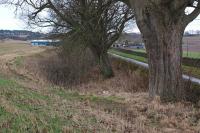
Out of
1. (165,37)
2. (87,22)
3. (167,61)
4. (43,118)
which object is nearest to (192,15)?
(165,37)

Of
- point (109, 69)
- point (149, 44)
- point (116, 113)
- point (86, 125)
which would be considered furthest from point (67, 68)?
point (86, 125)

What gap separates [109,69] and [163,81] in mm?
18606

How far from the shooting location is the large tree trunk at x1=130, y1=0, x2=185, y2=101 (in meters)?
12.8

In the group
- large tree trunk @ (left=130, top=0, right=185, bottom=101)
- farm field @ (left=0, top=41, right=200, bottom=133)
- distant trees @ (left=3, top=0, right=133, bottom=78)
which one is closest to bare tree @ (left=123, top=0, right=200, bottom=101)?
large tree trunk @ (left=130, top=0, right=185, bottom=101)

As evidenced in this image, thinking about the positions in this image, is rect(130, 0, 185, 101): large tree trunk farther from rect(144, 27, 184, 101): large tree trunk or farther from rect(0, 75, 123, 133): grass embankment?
rect(0, 75, 123, 133): grass embankment

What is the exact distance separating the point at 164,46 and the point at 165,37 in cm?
30

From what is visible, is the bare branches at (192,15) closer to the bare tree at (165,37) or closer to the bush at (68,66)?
the bare tree at (165,37)

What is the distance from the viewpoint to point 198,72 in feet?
62.2

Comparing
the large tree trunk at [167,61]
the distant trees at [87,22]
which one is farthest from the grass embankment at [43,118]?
the distant trees at [87,22]

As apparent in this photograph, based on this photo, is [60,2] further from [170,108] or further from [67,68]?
[170,108]

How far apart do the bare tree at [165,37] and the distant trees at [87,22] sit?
1259 cm

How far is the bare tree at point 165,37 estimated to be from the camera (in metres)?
12.7

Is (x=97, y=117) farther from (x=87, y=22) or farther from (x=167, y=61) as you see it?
(x=87, y=22)

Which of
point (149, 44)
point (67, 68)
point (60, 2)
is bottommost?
point (67, 68)
